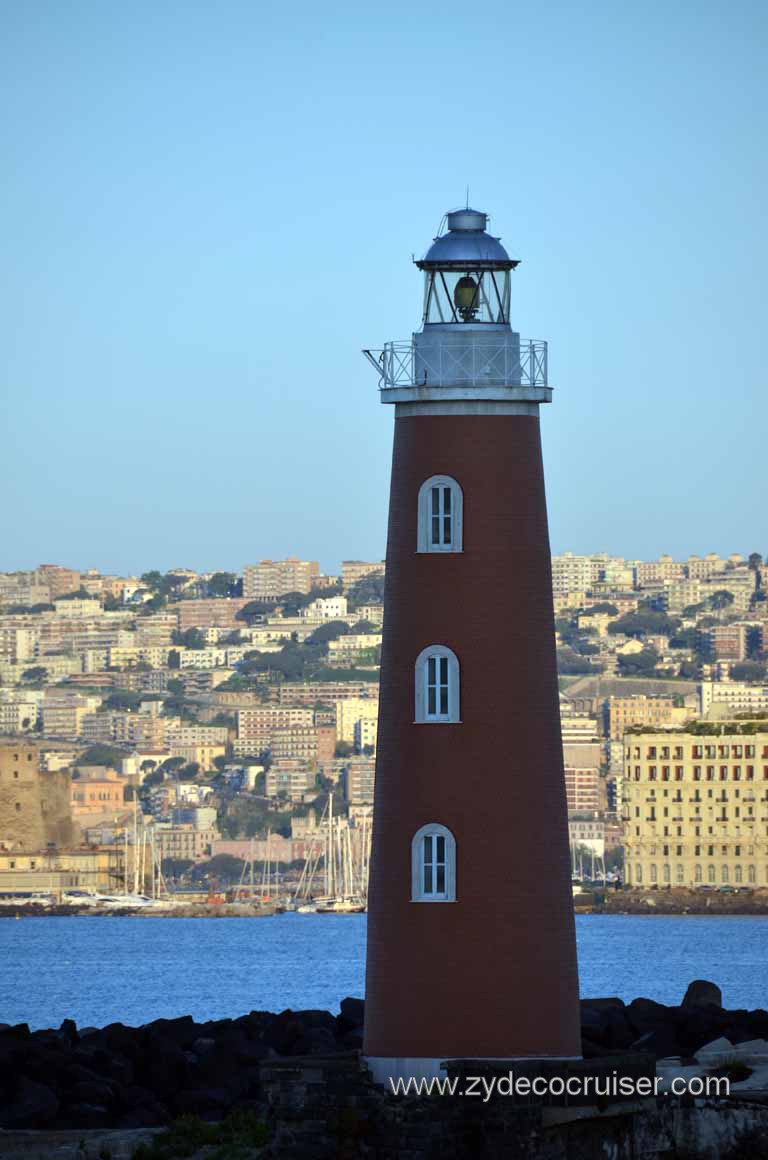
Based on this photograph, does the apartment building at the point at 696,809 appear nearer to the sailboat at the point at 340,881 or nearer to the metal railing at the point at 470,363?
the sailboat at the point at 340,881

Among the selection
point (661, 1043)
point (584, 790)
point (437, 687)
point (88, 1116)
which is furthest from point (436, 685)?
point (584, 790)

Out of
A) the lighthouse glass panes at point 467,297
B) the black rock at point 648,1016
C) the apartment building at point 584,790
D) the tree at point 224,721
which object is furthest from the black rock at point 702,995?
the tree at point 224,721

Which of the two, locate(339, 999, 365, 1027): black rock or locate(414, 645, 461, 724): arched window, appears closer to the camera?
locate(414, 645, 461, 724): arched window

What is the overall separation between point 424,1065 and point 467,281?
445 cm

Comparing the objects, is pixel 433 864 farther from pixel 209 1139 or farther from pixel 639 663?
pixel 639 663

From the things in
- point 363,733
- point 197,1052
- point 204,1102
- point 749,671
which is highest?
point 749,671

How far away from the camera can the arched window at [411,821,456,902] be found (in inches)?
700

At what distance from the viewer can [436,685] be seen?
17.9 meters

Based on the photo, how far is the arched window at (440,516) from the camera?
17906 mm

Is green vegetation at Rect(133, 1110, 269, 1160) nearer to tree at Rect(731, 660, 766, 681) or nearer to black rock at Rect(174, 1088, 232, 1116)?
black rock at Rect(174, 1088, 232, 1116)

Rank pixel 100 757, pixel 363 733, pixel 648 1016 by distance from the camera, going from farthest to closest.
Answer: pixel 100 757 → pixel 363 733 → pixel 648 1016

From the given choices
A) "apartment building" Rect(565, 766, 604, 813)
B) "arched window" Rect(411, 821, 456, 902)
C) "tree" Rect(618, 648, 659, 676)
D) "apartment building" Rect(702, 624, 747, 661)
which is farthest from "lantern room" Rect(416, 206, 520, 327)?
"apartment building" Rect(702, 624, 747, 661)

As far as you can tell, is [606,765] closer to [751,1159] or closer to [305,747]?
[305,747]

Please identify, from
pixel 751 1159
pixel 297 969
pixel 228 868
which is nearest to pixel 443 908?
pixel 751 1159
